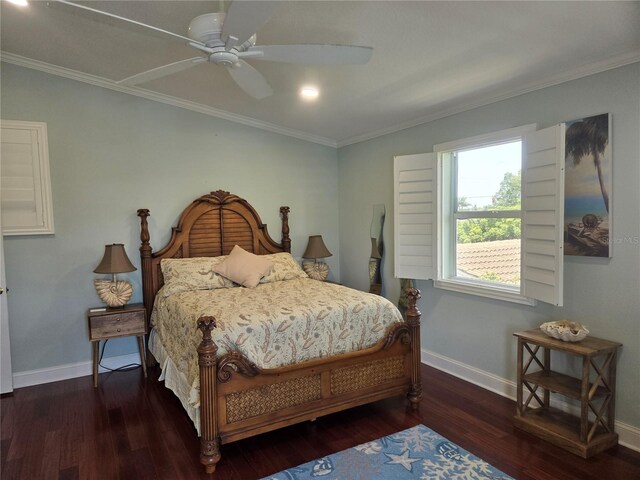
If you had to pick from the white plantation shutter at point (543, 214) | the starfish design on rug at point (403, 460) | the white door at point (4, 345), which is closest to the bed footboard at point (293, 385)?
the starfish design on rug at point (403, 460)

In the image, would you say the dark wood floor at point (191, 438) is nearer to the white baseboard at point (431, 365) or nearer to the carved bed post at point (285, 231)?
the white baseboard at point (431, 365)

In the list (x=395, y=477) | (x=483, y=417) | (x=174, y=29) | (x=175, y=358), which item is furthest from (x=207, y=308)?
(x=483, y=417)

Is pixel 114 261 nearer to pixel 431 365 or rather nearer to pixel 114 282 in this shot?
pixel 114 282

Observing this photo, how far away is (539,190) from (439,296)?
142 centimetres

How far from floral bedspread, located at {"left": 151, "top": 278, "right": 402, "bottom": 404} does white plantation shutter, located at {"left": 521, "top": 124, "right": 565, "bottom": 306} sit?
1.03 metres

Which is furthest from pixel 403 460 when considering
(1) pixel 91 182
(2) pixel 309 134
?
(2) pixel 309 134

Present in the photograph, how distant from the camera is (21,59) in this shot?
3453 mm

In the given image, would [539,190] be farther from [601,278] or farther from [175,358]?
[175,358]

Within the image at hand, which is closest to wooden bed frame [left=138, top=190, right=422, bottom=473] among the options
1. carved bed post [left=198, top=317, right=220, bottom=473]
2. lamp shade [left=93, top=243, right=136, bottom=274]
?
carved bed post [left=198, top=317, right=220, bottom=473]

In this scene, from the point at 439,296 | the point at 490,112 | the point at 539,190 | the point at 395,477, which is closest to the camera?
the point at 395,477

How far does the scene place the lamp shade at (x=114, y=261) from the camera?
3570 mm

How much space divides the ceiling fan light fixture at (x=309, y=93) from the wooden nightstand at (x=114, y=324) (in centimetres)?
243

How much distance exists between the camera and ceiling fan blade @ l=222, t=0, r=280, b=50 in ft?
5.10

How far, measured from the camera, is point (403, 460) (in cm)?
238
